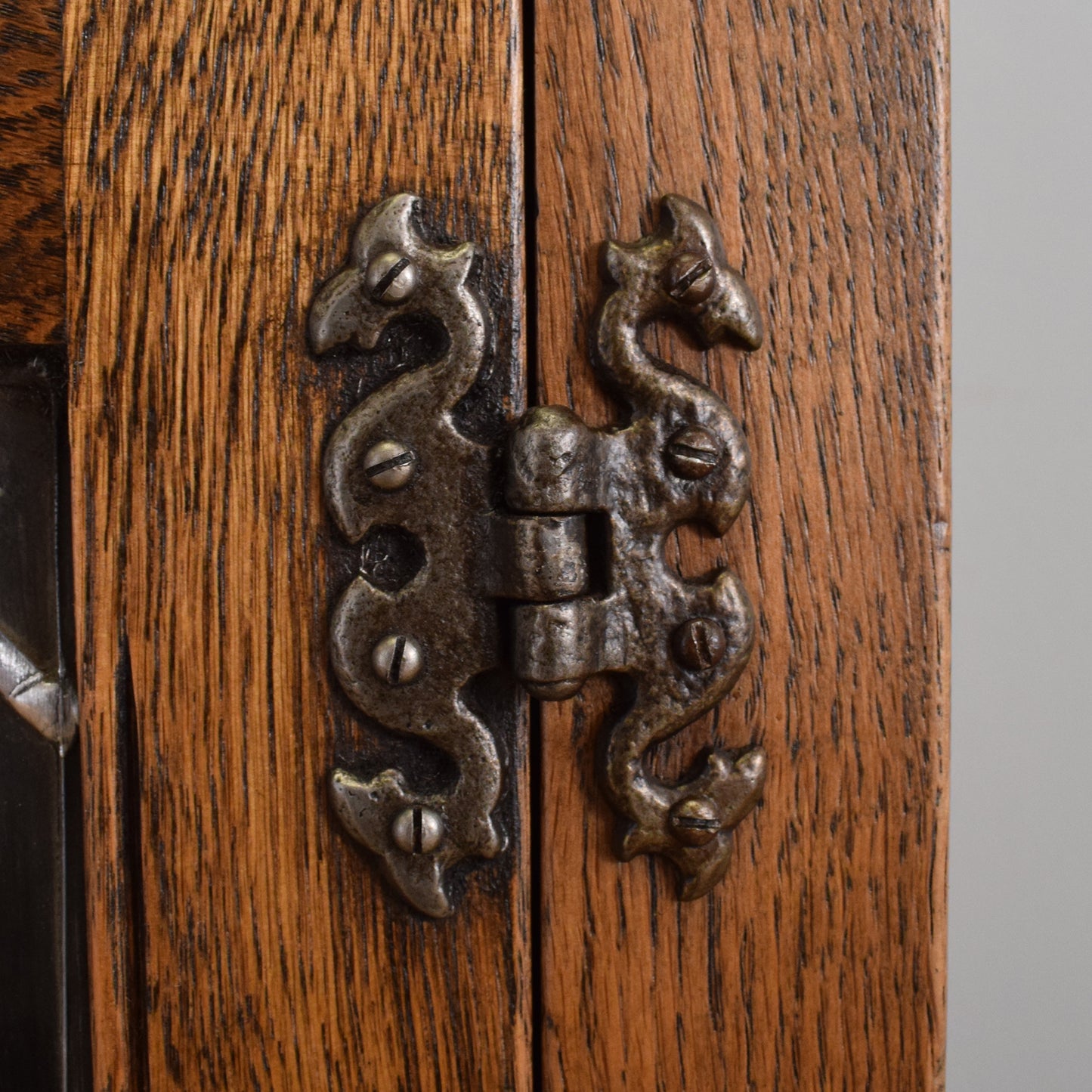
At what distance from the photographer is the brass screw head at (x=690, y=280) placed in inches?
15.3

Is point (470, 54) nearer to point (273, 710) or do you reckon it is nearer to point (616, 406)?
point (616, 406)

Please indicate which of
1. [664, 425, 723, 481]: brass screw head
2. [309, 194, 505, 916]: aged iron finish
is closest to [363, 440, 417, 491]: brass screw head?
[309, 194, 505, 916]: aged iron finish

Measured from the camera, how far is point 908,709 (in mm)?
421

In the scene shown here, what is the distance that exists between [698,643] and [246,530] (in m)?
0.19

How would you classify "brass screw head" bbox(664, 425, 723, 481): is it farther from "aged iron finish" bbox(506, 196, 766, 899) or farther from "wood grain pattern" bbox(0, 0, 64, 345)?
"wood grain pattern" bbox(0, 0, 64, 345)

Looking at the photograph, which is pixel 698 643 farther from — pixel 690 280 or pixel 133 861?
pixel 133 861

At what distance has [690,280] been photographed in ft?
1.28

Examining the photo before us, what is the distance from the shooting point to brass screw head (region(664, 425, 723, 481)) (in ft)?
1.28

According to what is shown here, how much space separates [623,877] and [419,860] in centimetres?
9

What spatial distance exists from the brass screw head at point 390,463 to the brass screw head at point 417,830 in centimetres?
13

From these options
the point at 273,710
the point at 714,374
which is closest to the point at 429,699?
the point at 273,710

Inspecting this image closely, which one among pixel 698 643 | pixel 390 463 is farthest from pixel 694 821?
pixel 390 463

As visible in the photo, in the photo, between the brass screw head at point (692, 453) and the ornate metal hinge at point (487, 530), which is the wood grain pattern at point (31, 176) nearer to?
the ornate metal hinge at point (487, 530)

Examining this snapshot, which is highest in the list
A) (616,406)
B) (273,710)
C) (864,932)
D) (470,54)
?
(470,54)
